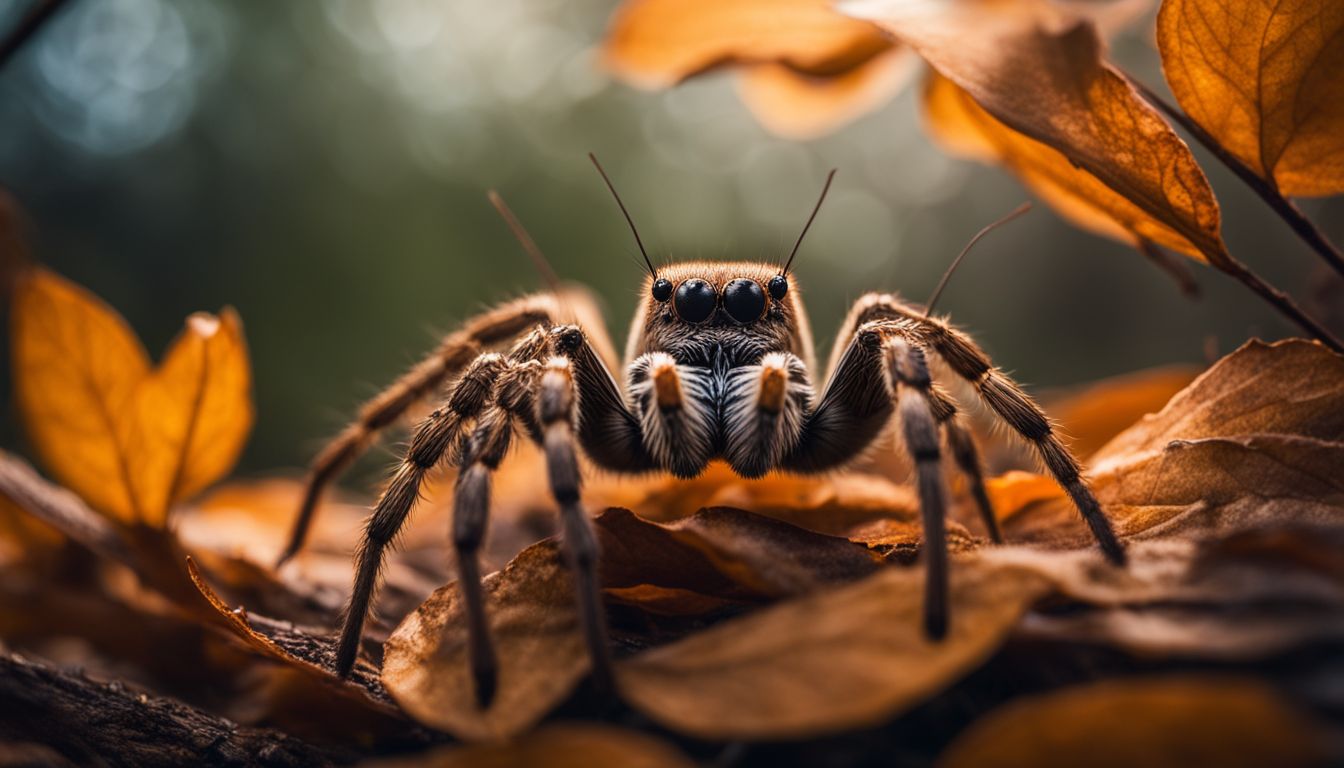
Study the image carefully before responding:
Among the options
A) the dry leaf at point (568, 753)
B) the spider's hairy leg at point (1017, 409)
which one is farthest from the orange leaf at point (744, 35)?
the dry leaf at point (568, 753)

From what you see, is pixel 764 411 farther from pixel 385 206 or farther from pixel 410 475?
pixel 385 206

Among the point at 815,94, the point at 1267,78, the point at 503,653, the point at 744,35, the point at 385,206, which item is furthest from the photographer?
the point at 385,206

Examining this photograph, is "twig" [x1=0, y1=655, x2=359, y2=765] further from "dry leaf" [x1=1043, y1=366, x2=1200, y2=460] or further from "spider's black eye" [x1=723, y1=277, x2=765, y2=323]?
"dry leaf" [x1=1043, y1=366, x2=1200, y2=460]

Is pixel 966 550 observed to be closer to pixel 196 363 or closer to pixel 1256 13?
pixel 1256 13

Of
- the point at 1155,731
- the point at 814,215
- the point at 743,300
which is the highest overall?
the point at 814,215

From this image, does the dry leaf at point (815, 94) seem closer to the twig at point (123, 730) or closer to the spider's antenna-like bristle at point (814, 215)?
the spider's antenna-like bristle at point (814, 215)

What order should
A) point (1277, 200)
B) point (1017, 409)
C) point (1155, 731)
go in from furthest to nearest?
point (1017, 409)
point (1277, 200)
point (1155, 731)

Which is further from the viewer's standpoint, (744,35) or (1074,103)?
(744,35)

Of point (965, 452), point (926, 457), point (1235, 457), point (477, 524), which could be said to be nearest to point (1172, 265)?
point (965, 452)

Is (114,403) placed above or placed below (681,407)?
above
